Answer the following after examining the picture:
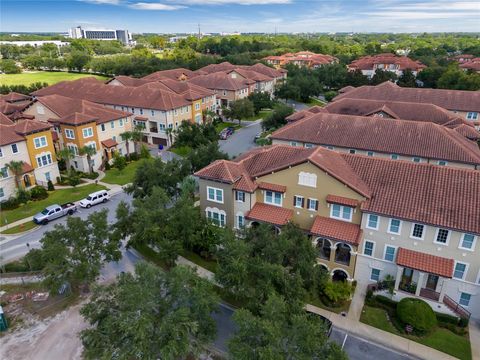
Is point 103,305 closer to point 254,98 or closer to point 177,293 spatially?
point 177,293

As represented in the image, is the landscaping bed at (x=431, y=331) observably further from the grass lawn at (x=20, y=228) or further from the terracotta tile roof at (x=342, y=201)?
the grass lawn at (x=20, y=228)

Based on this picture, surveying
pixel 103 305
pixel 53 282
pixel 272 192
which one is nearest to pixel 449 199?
pixel 272 192

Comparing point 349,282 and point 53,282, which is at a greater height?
point 53,282

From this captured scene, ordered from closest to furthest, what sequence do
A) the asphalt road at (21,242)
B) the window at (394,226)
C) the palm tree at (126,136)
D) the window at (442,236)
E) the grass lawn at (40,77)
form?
1. the window at (442,236)
2. the window at (394,226)
3. the asphalt road at (21,242)
4. the palm tree at (126,136)
5. the grass lawn at (40,77)

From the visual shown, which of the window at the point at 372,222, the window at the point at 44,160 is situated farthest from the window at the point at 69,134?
the window at the point at 372,222

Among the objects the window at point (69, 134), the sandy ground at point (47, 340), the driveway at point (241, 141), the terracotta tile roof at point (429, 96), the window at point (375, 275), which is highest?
the terracotta tile roof at point (429, 96)

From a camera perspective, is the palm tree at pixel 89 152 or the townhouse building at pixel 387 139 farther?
the palm tree at pixel 89 152

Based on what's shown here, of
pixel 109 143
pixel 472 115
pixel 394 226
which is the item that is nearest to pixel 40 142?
pixel 109 143
